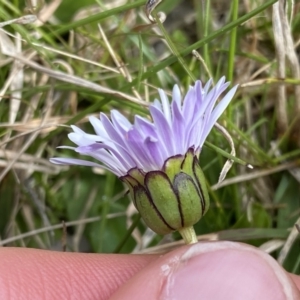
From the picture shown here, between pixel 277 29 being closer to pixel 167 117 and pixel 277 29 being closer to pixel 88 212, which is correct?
pixel 167 117

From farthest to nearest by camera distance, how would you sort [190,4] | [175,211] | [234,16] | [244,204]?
[190,4] → [244,204] → [234,16] → [175,211]

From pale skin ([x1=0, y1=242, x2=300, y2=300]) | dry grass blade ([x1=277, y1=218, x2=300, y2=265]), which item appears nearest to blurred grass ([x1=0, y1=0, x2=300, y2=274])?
dry grass blade ([x1=277, y1=218, x2=300, y2=265])

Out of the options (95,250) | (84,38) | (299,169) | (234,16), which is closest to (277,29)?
(234,16)

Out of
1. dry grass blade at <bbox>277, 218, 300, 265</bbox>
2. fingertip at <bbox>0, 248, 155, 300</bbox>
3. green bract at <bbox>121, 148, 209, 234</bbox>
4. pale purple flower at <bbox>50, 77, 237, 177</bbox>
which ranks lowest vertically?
dry grass blade at <bbox>277, 218, 300, 265</bbox>

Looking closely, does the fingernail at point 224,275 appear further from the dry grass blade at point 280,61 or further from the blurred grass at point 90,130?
the dry grass blade at point 280,61

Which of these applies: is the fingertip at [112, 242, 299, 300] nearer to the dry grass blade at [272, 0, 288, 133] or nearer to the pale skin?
the pale skin

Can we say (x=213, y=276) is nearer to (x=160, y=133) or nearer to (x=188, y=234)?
(x=188, y=234)

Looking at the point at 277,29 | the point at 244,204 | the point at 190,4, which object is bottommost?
the point at 244,204
